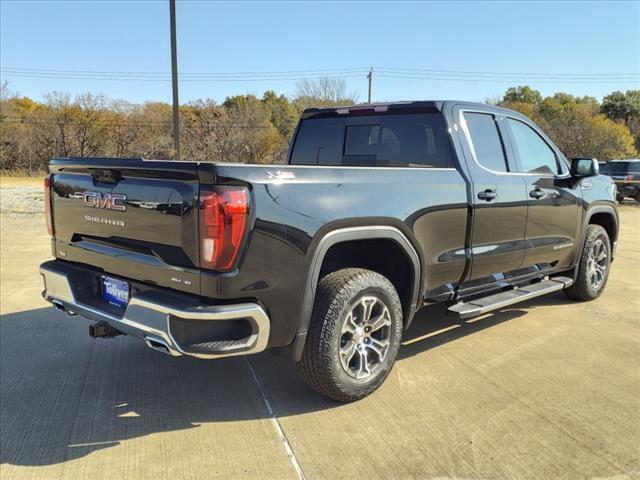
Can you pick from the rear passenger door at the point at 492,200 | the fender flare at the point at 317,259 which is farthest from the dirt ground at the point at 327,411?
the rear passenger door at the point at 492,200

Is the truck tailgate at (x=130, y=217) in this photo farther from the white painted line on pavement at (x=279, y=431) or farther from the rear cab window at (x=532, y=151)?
the rear cab window at (x=532, y=151)

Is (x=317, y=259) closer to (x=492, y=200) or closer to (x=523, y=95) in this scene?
(x=492, y=200)

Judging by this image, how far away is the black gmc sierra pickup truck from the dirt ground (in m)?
0.41

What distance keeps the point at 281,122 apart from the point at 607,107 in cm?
3633

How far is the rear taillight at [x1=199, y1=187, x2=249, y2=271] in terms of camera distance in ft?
8.81

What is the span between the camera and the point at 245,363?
4195 mm

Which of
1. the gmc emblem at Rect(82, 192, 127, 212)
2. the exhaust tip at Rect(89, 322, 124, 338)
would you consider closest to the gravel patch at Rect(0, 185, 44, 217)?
the gmc emblem at Rect(82, 192, 127, 212)

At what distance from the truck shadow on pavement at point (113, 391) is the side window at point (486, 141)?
1.55 meters

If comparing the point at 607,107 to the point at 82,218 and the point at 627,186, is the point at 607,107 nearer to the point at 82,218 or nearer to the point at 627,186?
the point at 627,186

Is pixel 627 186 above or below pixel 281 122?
below

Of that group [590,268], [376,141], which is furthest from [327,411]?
[590,268]

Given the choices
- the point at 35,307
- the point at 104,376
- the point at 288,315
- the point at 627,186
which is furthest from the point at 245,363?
the point at 627,186

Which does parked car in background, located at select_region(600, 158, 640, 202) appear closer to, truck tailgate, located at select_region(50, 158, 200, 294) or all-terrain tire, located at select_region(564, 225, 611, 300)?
all-terrain tire, located at select_region(564, 225, 611, 300)

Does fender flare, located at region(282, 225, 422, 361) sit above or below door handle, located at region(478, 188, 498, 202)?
below
